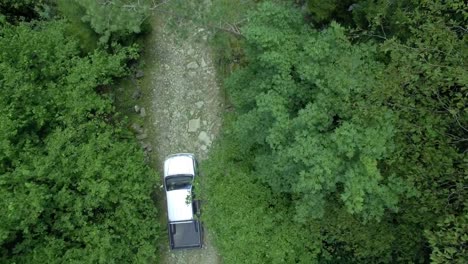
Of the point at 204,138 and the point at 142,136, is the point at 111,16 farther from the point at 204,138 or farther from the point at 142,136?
the point at 204,138

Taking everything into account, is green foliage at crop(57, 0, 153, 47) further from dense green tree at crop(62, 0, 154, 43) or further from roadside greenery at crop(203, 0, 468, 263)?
roadside greenery at crop(203, 0, 468, 263)

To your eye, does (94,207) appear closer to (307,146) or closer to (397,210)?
(307,146)

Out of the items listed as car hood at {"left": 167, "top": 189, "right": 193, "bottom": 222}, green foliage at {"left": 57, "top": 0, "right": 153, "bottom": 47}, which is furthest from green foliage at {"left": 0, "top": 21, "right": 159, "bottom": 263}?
car hood at {"left": 167, "top": 189, "right": 193, "bottom": 222}

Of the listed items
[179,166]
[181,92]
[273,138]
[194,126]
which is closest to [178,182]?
[179,166]

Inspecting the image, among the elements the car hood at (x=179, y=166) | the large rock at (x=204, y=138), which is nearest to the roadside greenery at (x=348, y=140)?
the car hood at (x=179, y=166)

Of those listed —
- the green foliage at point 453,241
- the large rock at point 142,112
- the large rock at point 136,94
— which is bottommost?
the green foliage at point 453,241

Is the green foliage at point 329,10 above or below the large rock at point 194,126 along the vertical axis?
above

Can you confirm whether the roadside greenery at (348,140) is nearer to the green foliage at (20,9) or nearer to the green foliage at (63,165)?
the green foliage at (63,165)
